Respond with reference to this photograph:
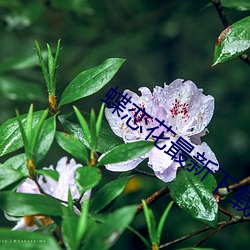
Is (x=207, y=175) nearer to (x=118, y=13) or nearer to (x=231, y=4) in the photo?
(x=231, y=4)

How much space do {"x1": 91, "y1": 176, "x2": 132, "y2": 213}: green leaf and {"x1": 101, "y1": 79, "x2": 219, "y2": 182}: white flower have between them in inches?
5.5

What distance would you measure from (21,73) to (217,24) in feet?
3.12

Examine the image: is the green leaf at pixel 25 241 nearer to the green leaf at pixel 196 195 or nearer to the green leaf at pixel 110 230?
the green leaf at pixel 110 230

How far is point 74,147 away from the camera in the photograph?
0.98m

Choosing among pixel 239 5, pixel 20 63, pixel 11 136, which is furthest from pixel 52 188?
pixel 20 63

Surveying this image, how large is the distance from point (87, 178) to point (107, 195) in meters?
0.10

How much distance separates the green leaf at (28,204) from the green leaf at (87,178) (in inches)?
2.4

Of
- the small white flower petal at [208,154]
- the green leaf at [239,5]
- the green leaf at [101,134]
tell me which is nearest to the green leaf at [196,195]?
the small white flower petal at [208,154]

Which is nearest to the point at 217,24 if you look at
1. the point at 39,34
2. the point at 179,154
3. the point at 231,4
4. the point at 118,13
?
the point at 118,13

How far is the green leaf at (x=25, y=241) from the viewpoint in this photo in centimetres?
74

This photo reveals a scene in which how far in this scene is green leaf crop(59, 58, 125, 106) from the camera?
112cm

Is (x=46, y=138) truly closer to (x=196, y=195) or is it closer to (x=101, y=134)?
(x=101, y=134)

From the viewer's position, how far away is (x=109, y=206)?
1016mm

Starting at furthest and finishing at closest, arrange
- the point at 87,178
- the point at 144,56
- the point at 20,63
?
the point at 144,56 < the point at 20,63 < the point at 87,178
